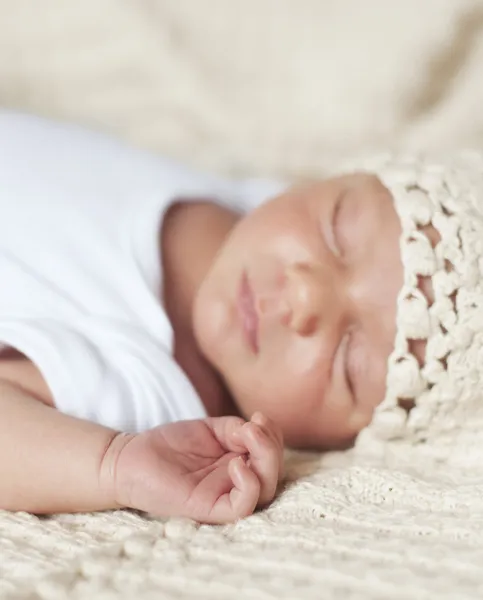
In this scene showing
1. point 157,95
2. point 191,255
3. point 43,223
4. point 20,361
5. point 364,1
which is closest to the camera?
point 20,361

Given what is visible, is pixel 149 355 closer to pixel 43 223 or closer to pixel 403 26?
pixel 43 223

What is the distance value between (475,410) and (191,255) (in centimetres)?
50

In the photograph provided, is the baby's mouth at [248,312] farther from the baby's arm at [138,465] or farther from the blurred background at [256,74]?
the blurred background at [256,74]

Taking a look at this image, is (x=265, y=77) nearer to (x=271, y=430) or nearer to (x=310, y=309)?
(x=310, y=309)

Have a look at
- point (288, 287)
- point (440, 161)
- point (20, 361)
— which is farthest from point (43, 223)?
point (440, 161)

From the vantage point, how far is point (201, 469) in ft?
2.99

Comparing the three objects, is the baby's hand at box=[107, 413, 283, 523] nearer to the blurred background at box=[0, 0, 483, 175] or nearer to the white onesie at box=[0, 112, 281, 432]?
the white onesie at box=[0, 112, 281, 432]

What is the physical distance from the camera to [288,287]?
3.57ft

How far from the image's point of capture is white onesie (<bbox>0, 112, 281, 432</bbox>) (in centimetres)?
105

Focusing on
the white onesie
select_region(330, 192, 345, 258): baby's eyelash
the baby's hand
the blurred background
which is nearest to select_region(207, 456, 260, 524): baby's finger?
the baby's hand

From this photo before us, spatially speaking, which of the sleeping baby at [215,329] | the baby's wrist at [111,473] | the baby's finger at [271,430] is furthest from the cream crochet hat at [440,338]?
the baby's wrist at [111,473]

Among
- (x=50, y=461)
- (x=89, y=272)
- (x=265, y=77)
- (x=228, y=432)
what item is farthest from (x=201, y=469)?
(x=265, y=77)

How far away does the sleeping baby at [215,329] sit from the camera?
904mm

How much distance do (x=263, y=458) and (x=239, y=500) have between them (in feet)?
0.22
